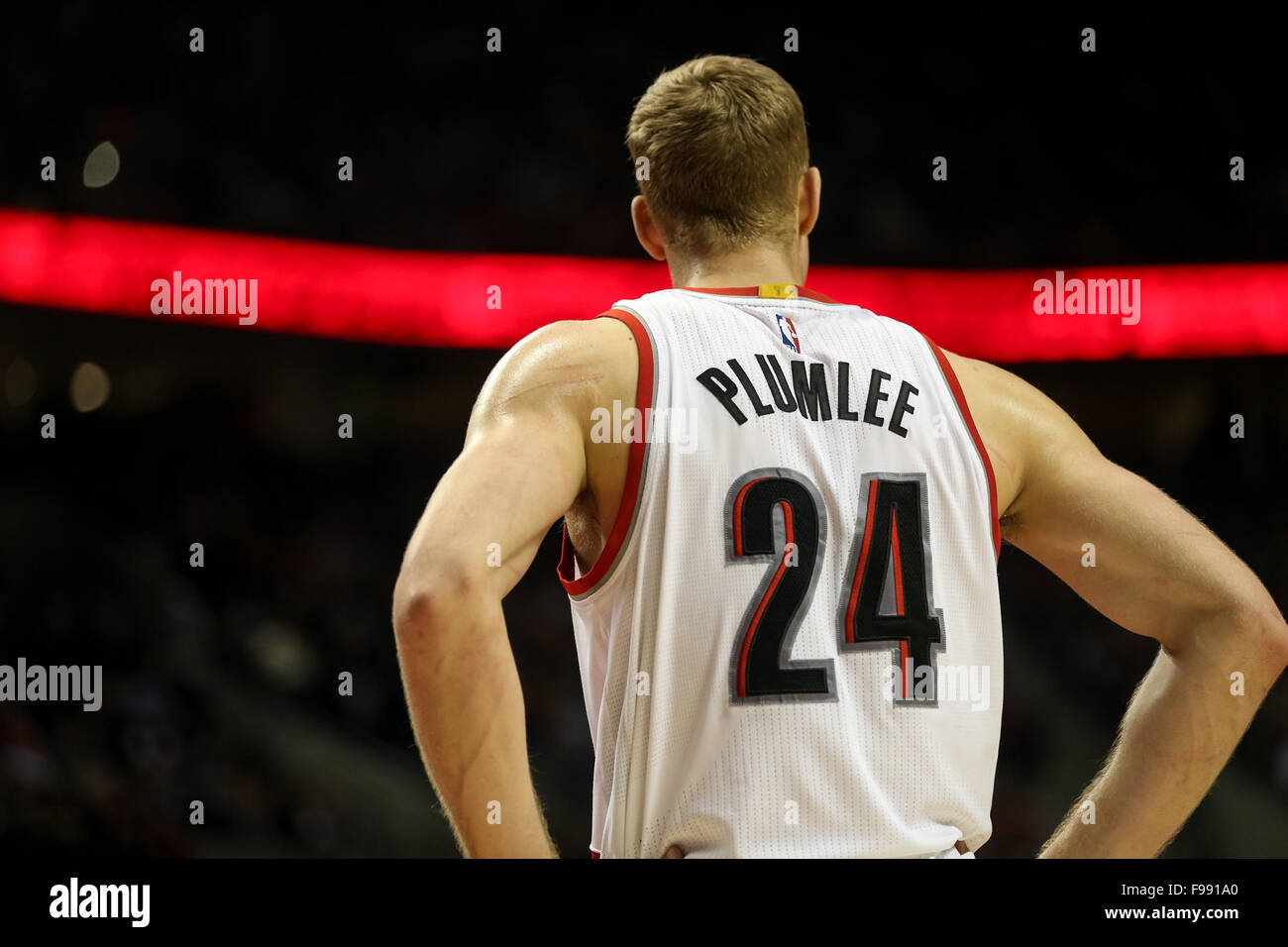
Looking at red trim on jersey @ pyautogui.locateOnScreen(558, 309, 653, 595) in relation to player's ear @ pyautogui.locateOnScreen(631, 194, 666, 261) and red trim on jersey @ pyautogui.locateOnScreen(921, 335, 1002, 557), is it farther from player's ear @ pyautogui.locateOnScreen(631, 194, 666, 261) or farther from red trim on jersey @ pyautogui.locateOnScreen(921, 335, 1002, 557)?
red trim on jersey @ pyautogui.locateOnScreen(921, 335, 1002, 557)

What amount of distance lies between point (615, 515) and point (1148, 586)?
73cm

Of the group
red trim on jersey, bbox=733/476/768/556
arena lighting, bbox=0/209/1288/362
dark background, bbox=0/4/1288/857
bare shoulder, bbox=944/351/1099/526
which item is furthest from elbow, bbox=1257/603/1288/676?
arena lighting, bbox=0/209/1288/362

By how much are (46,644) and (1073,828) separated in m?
5.53

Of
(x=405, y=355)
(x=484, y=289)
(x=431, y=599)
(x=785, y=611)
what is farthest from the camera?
(x=405, y=355)

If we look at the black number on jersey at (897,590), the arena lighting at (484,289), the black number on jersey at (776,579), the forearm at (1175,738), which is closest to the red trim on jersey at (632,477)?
the black number on jersey at (776,579)

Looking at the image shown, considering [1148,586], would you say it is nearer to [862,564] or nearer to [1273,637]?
[1273,637]

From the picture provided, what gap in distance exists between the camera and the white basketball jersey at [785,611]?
1.38 metres

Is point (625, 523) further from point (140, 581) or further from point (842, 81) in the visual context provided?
point (140, 581)

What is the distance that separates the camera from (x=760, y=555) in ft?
4.63

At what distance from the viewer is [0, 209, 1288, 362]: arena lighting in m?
6.14

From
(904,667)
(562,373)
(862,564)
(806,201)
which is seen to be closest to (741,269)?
(806,201)

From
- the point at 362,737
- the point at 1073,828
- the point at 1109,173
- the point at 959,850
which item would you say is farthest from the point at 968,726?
the point at 1109,173

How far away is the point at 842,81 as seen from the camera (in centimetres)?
598

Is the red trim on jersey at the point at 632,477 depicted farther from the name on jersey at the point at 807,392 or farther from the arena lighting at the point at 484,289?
the arena lighting at the point at 484,289
